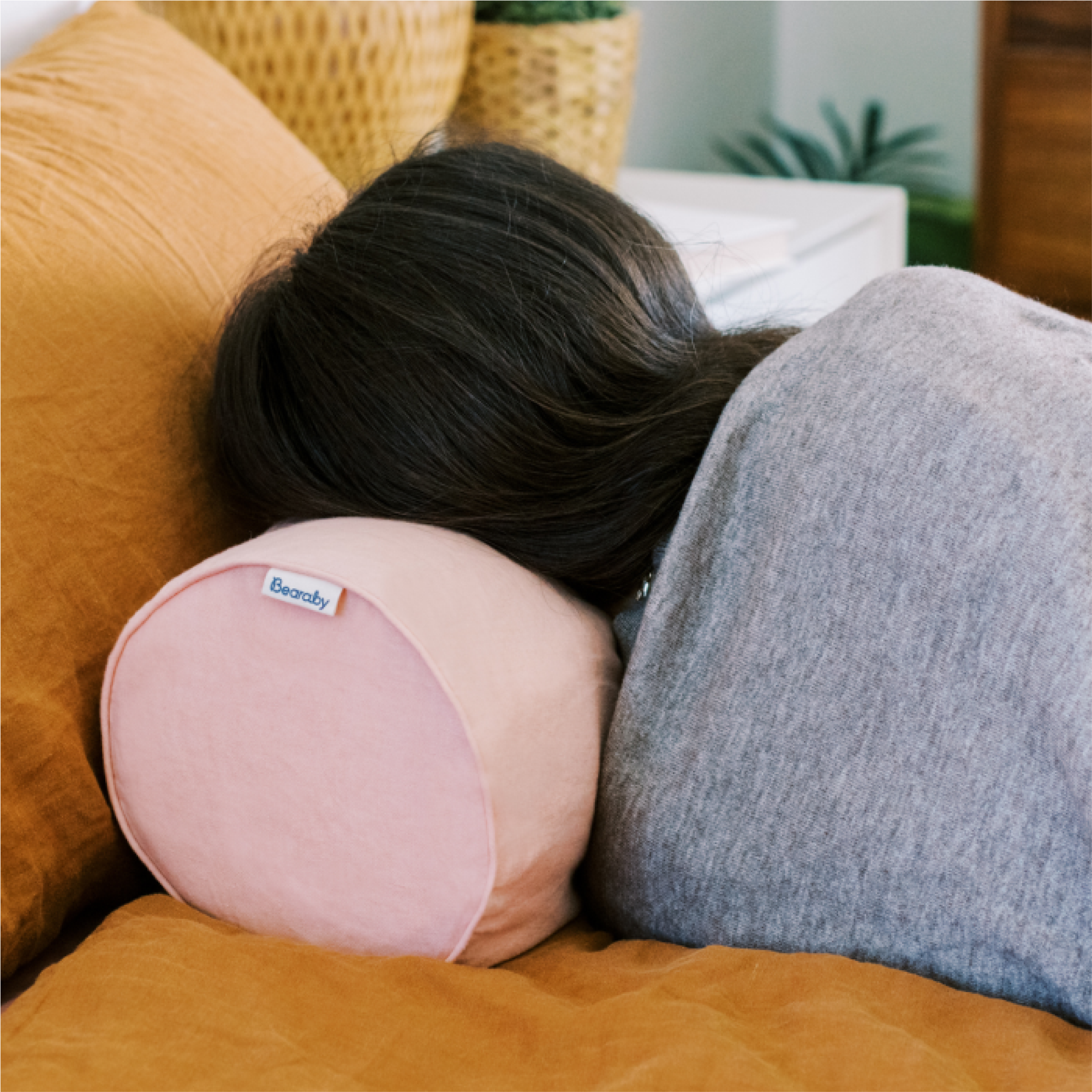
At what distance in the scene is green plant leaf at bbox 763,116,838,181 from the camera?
2410mm

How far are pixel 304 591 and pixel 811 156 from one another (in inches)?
87.5

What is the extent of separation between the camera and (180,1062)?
397 millimetres

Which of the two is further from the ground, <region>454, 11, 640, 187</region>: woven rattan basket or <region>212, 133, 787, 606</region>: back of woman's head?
<region>454, 11, 640, 187</region>: woven rattan basket

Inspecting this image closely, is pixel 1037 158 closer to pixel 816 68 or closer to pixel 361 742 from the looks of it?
pixel 816 68

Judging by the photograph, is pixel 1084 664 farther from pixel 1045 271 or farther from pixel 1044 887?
pixel 1045 271

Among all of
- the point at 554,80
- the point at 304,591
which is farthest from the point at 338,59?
the point at 304,591

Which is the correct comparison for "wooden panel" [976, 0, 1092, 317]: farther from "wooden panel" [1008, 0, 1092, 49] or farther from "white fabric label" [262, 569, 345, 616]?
"white fabric label" [262, 569, 345, 616]

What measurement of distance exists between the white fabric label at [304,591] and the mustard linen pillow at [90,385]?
0.37 ft

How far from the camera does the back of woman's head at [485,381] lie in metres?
0.55

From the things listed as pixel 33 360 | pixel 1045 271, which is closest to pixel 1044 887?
pixel 33 360

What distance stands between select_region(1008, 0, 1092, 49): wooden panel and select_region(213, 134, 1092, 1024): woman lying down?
6.21 ft

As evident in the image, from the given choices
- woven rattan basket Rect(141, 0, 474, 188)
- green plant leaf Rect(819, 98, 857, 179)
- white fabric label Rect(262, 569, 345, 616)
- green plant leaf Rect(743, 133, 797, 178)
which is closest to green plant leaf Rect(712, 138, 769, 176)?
green plant leaf Rect(743, 133, 797, 178)

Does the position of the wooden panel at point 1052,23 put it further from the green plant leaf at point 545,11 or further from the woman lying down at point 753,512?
the woman lying down at point 753,512

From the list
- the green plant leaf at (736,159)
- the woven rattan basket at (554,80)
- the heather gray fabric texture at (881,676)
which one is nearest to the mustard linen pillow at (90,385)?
the heather gray fabric texture at (881,676)
